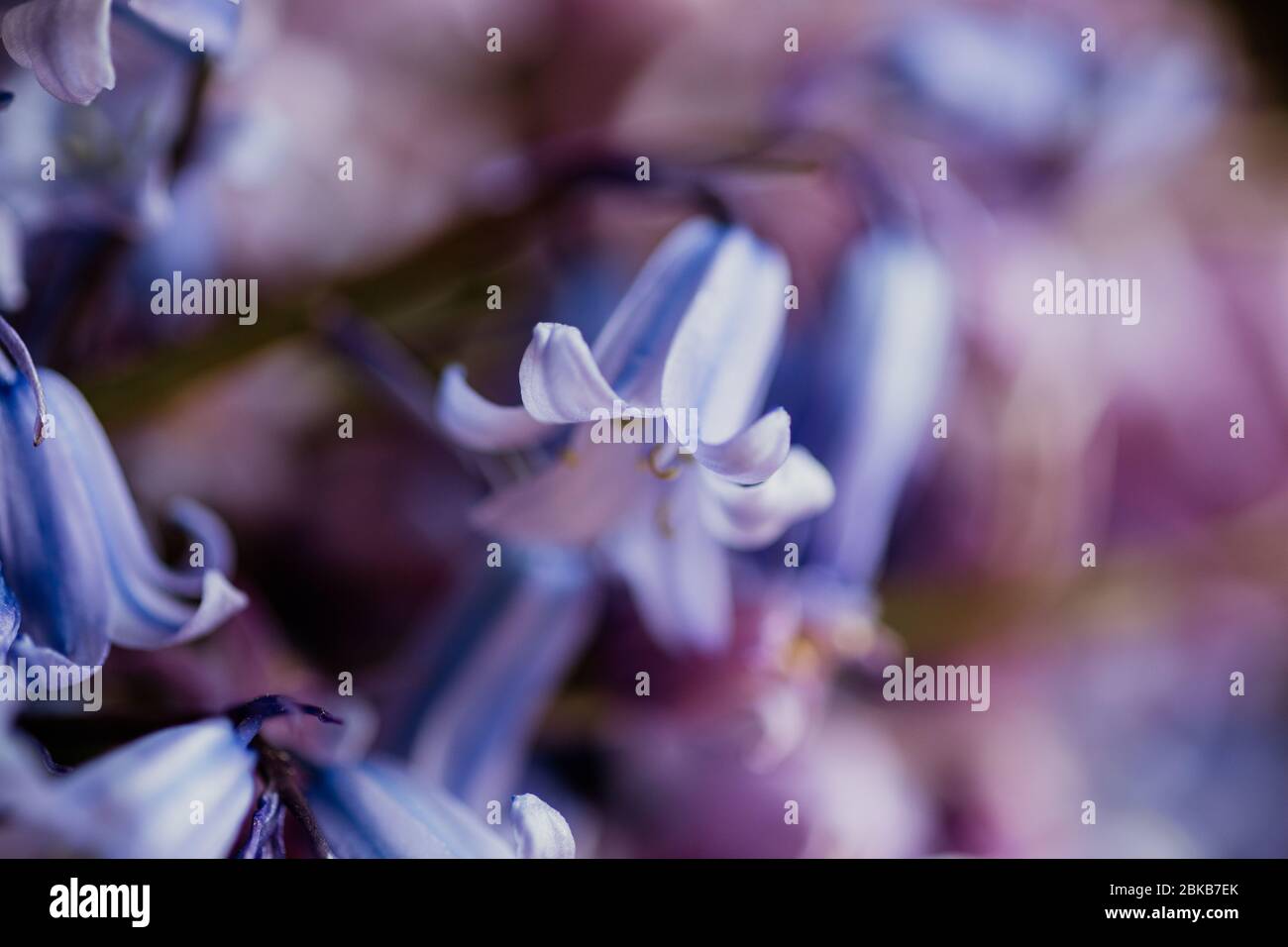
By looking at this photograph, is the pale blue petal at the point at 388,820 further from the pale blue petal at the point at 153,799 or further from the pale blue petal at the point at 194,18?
the pale blue petal at the point at 194,18

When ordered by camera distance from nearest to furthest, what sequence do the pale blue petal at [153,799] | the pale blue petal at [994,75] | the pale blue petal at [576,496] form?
the pale blue petal at [153,799] → the pale blue petal at [576,496] → the pale blue petal at [994,75]

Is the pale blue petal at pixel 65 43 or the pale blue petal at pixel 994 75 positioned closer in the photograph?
the pale blue petal at pixel 65 43

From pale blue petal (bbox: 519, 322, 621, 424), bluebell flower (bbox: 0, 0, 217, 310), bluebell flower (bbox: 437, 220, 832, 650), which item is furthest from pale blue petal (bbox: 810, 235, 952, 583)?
bluebell flower (bbox: 0, 0, 217, 310)

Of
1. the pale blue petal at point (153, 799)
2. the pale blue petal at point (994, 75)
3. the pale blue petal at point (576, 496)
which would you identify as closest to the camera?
the pale blue petal at point (153, 799)

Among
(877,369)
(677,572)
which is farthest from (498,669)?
(877,369)

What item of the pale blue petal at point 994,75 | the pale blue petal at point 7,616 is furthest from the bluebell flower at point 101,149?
the pale blue petal at point 994,75

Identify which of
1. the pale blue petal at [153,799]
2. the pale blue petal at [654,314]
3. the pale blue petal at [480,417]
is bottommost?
the pale blue petal at [153,799]
